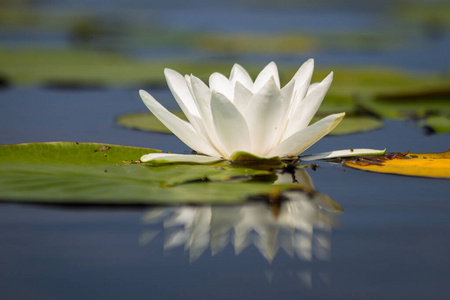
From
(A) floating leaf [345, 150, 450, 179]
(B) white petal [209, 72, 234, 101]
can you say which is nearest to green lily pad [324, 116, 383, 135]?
(A) floating leaf [345, 150, 450, 179]

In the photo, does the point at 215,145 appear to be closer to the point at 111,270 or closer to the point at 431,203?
the point at 431,203

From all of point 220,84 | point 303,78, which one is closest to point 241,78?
point 220,84

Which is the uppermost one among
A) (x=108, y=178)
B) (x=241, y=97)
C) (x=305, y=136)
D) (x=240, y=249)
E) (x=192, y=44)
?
(x=192, y=44)

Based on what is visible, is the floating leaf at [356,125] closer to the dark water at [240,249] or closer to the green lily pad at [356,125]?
the green lily pad at [356,125]

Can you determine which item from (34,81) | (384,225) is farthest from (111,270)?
(34,81)

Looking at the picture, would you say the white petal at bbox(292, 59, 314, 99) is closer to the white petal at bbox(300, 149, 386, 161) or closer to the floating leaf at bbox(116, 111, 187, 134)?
the white petal at bbox(300, 149, 386, 161)

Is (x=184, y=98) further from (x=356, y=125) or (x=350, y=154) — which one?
(x=356, y=125)
